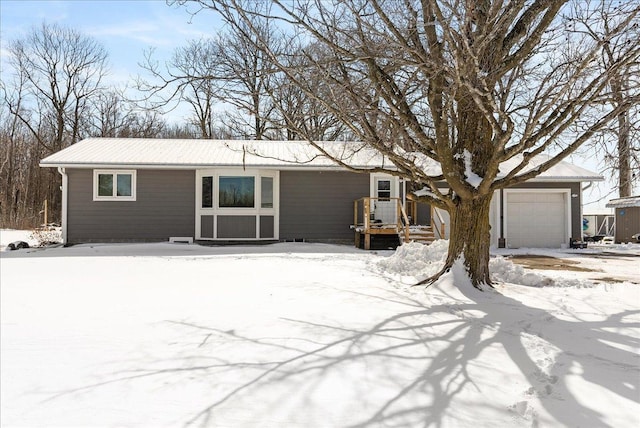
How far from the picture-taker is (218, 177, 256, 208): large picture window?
13461mm

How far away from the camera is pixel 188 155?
14.2m

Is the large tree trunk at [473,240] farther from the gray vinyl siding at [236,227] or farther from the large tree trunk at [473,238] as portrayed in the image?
the gray vinyl siding at [236,227]

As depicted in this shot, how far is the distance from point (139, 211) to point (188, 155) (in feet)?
7.60

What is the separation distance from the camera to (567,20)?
533 centimetres

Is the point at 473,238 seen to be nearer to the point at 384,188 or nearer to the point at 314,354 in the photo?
the point at 314,354

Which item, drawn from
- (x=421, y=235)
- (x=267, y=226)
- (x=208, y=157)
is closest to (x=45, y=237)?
(x=208, y=157)

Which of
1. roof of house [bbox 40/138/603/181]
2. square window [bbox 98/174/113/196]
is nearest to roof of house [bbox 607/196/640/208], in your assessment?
roof of house [bbox 40/138/603/181]

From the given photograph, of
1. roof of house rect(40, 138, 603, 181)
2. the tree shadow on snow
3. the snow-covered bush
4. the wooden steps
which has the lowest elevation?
the tree shadow on snow

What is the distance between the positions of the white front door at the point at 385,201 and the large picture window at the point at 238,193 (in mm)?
3710

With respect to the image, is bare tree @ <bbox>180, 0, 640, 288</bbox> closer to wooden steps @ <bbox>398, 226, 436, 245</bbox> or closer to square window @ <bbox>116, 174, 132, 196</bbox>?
wooden steps @ <bbox>398, 226, 436, 245</bbox>

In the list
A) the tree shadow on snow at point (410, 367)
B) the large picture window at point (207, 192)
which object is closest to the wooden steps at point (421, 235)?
the large picture window at point (207, 192)

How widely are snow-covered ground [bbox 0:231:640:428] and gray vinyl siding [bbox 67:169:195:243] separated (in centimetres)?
741

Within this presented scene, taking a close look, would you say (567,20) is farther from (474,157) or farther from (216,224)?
(216,224)

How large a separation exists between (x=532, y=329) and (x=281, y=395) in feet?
8.38
